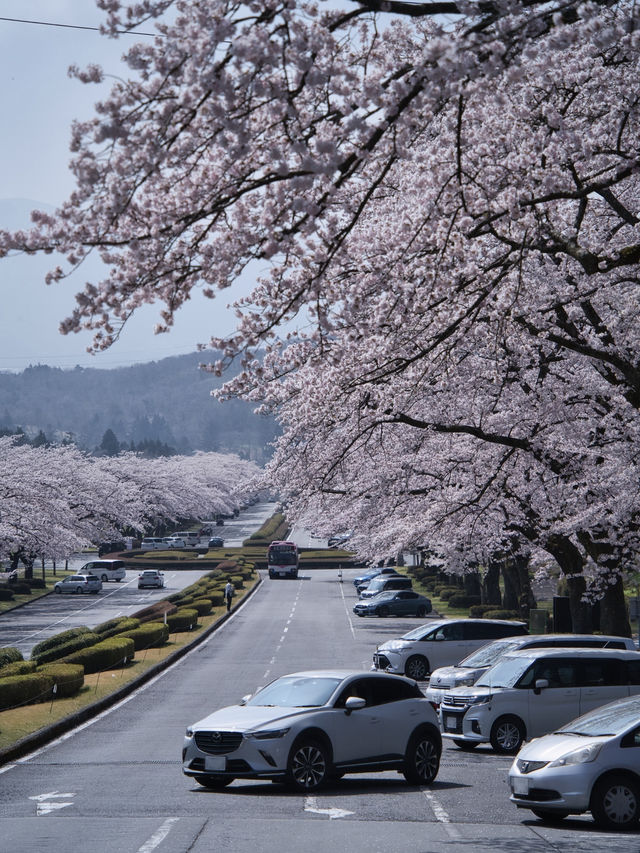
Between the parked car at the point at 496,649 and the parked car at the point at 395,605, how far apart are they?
32.9 m

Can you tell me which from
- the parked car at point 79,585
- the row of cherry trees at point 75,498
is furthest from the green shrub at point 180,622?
the parked car at point 79,585

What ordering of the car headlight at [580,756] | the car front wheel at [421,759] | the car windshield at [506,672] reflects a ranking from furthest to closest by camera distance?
1. the car windshield at [506,672]
2. the car front wheel at [421,759]
3. the car headlight at [580,756]

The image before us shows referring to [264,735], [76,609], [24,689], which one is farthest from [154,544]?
[264,735]

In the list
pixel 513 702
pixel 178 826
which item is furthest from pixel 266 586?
pixel 178 826

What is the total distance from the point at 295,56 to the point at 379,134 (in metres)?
1.24

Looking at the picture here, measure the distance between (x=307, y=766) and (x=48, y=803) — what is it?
335 centimetres

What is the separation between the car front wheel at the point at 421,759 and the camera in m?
15.5

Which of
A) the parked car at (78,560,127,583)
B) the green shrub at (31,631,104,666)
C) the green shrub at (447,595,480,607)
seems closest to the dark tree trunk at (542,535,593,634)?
the green shrub at (31,631,104,666)

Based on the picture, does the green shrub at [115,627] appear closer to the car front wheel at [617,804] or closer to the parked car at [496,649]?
the parked car at [496,649]

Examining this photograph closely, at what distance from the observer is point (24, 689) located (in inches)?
959

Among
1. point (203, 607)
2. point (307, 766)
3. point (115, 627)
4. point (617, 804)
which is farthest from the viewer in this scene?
point (203, 607)

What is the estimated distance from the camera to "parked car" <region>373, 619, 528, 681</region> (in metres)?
32.2

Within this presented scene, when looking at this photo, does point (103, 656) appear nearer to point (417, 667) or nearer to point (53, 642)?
point (53, 642)

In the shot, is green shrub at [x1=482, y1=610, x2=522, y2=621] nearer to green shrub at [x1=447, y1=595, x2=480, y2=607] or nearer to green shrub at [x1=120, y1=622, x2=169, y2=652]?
green shrub at [x1=447, y1=595, x2=480, y2=607]
